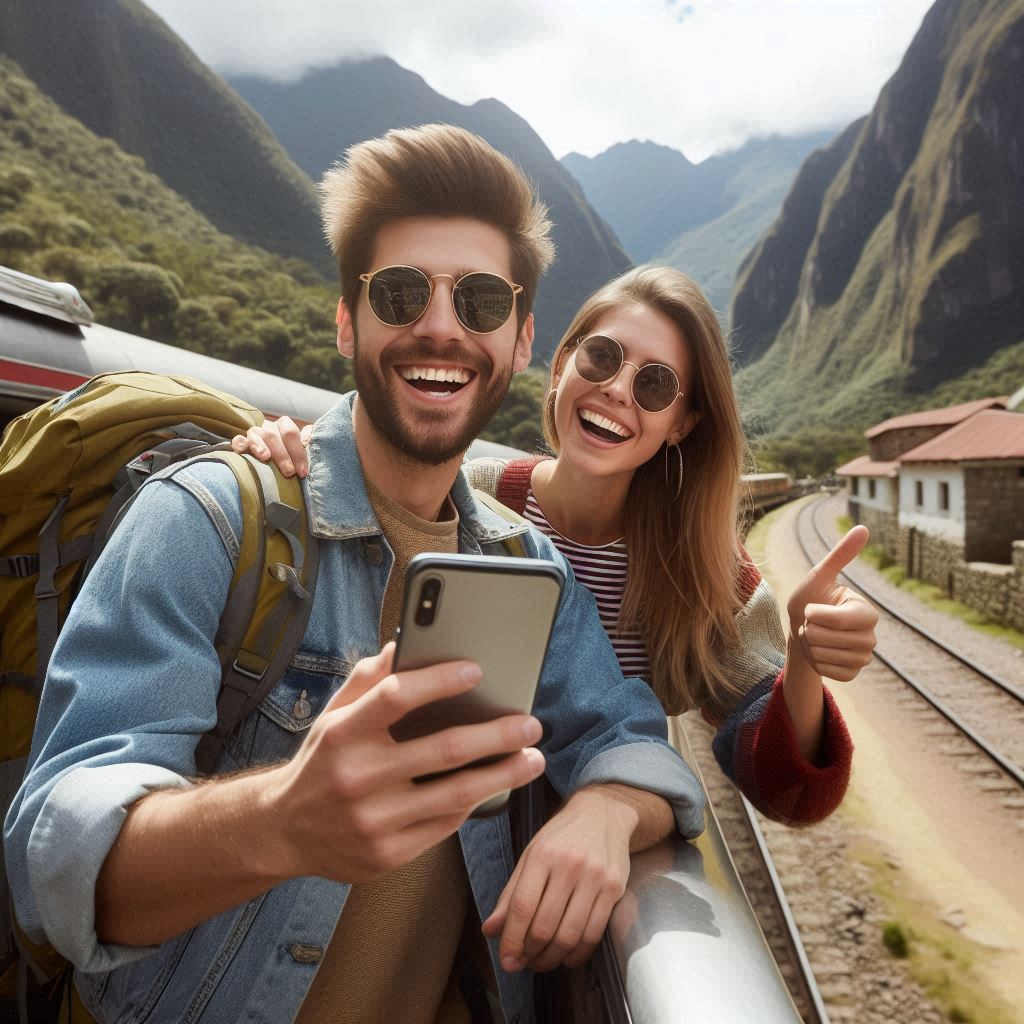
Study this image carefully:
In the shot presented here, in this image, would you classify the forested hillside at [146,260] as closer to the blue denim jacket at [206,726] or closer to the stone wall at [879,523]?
the stone wall at [879,523]

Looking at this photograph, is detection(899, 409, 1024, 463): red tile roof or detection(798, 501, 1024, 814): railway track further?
detection(899, 409, 1024, 463): red tile roof

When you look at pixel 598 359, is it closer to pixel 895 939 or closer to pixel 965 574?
pixel 895 939

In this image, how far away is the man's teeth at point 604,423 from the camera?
3.05 meters

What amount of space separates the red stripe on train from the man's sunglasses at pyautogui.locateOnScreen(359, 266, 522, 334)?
311 cm

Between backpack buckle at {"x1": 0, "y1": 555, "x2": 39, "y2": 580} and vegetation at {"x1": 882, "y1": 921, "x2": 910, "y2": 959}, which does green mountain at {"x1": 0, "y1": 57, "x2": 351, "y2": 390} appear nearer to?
vegetation at {"x1": 882, "y1": 921, "x2": 910, "y2": 959}

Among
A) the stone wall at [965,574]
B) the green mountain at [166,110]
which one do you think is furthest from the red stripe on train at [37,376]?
the green mountain at [166,110]

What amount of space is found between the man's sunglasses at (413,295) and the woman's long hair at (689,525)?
1323 millimetres

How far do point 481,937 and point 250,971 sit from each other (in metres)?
0.62

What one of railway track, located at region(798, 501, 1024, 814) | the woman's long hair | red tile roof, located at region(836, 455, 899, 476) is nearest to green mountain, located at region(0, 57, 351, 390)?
red tile roof, located at region(836, 455, 899, 476)

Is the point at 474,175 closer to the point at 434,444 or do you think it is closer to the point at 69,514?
the point at 434,444

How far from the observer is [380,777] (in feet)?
2.96

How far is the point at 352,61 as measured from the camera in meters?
149

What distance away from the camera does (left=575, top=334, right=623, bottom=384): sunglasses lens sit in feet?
10.1

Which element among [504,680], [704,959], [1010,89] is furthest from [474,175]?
[1010,89]
